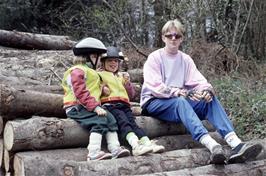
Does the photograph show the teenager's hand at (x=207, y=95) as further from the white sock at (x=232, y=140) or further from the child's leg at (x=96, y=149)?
the child's leg at (x=96, y=149)

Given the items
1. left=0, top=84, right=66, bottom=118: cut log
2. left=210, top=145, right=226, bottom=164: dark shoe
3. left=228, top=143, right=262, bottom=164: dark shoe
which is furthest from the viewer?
left=0, top=84, right=66, bottom=118: cut log

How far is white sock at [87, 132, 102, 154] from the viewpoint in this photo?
523 cm

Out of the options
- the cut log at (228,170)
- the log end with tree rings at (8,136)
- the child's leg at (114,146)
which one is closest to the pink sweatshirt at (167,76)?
the child's leg at (114,146)

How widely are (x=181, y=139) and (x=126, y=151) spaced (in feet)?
3.62

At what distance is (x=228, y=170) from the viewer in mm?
5238

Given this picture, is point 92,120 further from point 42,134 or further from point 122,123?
point 42,134

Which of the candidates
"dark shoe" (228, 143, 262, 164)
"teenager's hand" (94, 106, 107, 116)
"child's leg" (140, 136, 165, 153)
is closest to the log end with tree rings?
"teenager's hand" (94, 106, 107, 116)

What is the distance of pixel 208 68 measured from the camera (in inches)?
394

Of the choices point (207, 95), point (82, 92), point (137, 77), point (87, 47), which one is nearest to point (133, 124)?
point (82, 92)

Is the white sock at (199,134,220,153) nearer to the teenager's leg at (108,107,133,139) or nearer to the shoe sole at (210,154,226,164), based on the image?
the shoe sole at (210,154,226,164)

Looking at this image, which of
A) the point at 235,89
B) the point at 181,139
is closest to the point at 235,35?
the point at 235,89

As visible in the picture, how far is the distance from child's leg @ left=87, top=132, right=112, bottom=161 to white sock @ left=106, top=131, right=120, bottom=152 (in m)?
0.13

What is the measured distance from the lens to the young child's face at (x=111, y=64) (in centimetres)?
594

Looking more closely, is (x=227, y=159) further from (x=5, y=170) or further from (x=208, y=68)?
(x=208, y=68)
